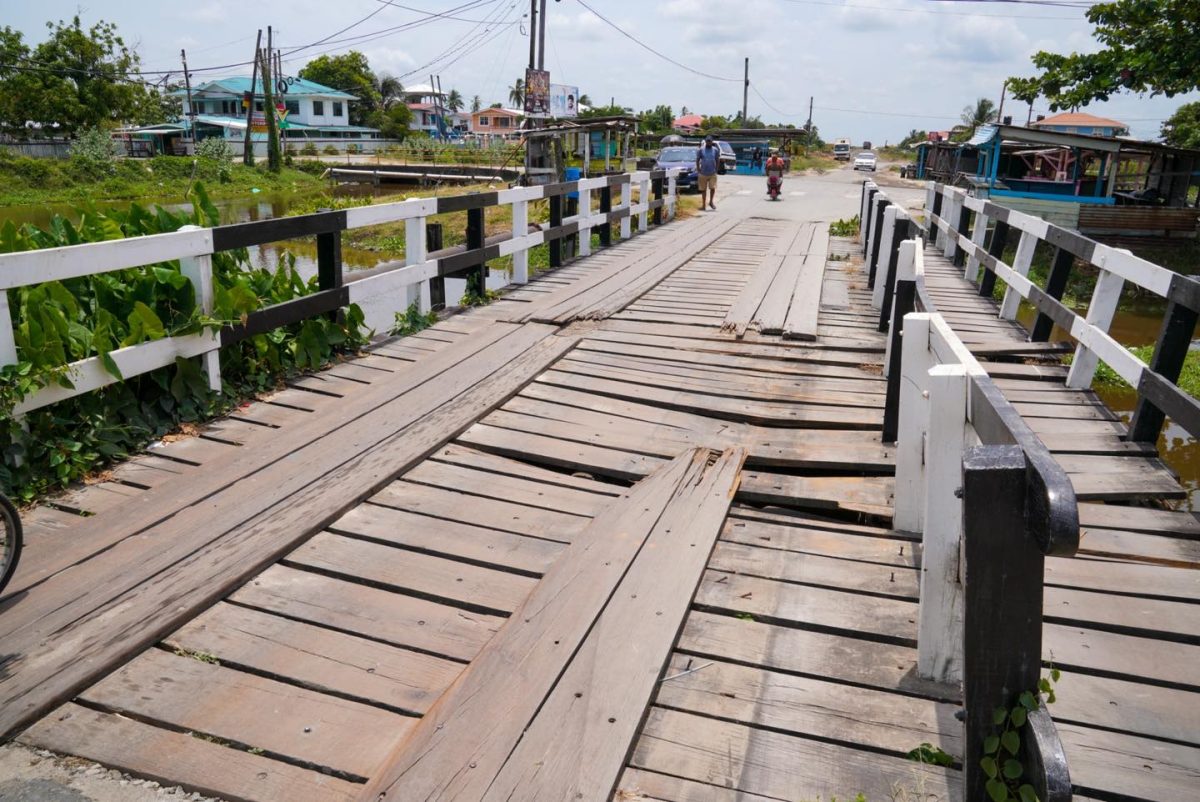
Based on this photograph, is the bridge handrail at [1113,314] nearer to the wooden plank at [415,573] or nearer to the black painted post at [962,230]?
the wooden plank at [415,573]

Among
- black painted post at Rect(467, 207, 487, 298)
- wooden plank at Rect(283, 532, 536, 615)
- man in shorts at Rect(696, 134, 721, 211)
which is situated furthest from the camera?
man in shorts at Rect(696, 134, 721, 211)

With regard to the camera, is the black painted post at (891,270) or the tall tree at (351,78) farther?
the tall tree at (351,78)

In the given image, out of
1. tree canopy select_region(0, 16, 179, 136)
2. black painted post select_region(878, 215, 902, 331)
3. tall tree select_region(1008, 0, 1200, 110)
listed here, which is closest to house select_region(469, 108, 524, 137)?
tree canopy select_region(0, 16, 179, 136)

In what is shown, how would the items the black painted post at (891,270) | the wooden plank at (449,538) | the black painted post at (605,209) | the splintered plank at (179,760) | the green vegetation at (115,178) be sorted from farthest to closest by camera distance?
1. the green vegetation at (115,178)
2. the black painted post at (605,209)
3. the black painted post at (891,270)
4. the wooden plank at (449,538)
5. the splintered plank at (179,760)

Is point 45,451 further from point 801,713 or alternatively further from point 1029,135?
point 1029,135

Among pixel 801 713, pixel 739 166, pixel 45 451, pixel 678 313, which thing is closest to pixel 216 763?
pixel 801 713

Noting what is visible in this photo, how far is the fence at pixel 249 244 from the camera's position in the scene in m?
4.23

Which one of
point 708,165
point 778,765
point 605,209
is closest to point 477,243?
point 605,209

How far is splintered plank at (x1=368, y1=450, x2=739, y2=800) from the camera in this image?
2408mm

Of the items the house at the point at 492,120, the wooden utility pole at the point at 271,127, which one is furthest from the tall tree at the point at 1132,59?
the house at the point at 492,120

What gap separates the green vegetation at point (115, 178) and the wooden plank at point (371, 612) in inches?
1673

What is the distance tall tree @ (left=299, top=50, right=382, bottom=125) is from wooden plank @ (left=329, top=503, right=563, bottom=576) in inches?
3991

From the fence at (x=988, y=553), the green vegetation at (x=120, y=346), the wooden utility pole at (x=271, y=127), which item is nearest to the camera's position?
the fence at (x=988, y=553)

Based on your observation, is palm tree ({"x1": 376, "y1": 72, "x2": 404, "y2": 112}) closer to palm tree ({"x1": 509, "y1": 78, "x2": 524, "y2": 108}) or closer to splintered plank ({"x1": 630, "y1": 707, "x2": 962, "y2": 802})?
palm tree ({"x1": 509, "y1": 78, "x2": 524, "y2": 108})
